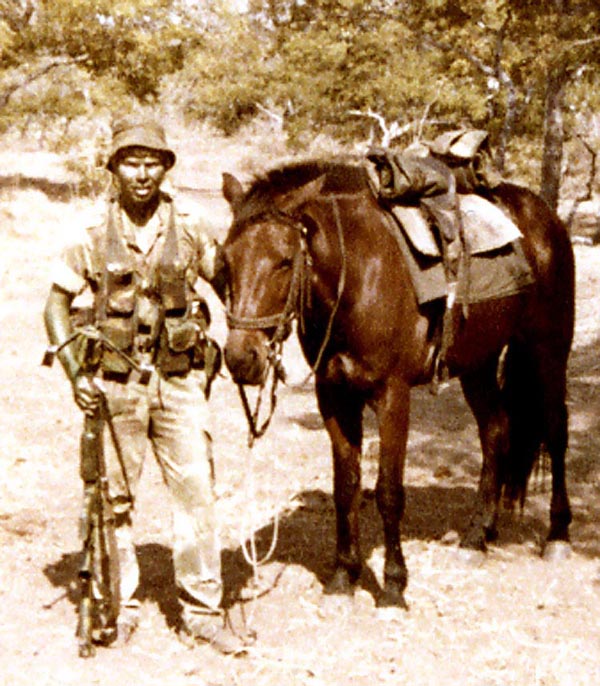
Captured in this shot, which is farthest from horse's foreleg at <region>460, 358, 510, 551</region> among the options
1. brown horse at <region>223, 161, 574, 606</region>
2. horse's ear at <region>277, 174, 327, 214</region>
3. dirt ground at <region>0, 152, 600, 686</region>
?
horse's ear at <region>277, 174, 327, 214</region>

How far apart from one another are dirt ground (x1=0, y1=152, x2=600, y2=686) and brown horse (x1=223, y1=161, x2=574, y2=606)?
298 mm

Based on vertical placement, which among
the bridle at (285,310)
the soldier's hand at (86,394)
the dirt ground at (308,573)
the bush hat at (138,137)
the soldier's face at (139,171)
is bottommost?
Result: the dirt ground at (308,573)

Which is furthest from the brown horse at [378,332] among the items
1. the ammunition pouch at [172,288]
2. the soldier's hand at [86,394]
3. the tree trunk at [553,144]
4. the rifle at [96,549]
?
the tree trunk at [553,144]

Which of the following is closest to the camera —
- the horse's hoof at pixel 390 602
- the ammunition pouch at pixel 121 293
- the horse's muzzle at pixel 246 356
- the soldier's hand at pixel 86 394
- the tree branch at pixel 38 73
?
the horse's muzzle at pixel 246 356

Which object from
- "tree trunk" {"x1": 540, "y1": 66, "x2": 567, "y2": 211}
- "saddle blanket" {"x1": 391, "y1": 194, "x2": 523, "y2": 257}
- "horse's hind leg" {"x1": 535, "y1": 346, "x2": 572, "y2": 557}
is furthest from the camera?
"tree trunk" {"x1": 540, "y1": 66, "x2": 567, "y2": 211}

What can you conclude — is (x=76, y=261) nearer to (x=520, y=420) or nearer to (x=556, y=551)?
(x=520, y=420)

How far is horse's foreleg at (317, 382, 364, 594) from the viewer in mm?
A: 5289

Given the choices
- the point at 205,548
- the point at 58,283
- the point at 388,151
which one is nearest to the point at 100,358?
the point at 58,283

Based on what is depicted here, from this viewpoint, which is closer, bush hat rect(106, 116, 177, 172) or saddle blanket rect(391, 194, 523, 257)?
bush hat rect(106, 116, 177, 172)

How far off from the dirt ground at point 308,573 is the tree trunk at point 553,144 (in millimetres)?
8430

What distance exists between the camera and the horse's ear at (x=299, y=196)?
4.59m

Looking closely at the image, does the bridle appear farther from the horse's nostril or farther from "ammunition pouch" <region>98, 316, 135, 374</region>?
"ammunition pouch" <region>98, 316, 135, 374</region>

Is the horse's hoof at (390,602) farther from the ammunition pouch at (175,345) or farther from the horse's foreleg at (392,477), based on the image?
the ammunition pouch at (175,345)

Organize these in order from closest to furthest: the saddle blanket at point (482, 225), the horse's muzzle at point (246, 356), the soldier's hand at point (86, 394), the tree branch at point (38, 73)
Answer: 1. the horse's muzzle at point (246, 356)
2. the soldier's hand at point (86, 394)
3. the saddle blanket at point (482, 225)
4. the tree branch at point (38, 73)
